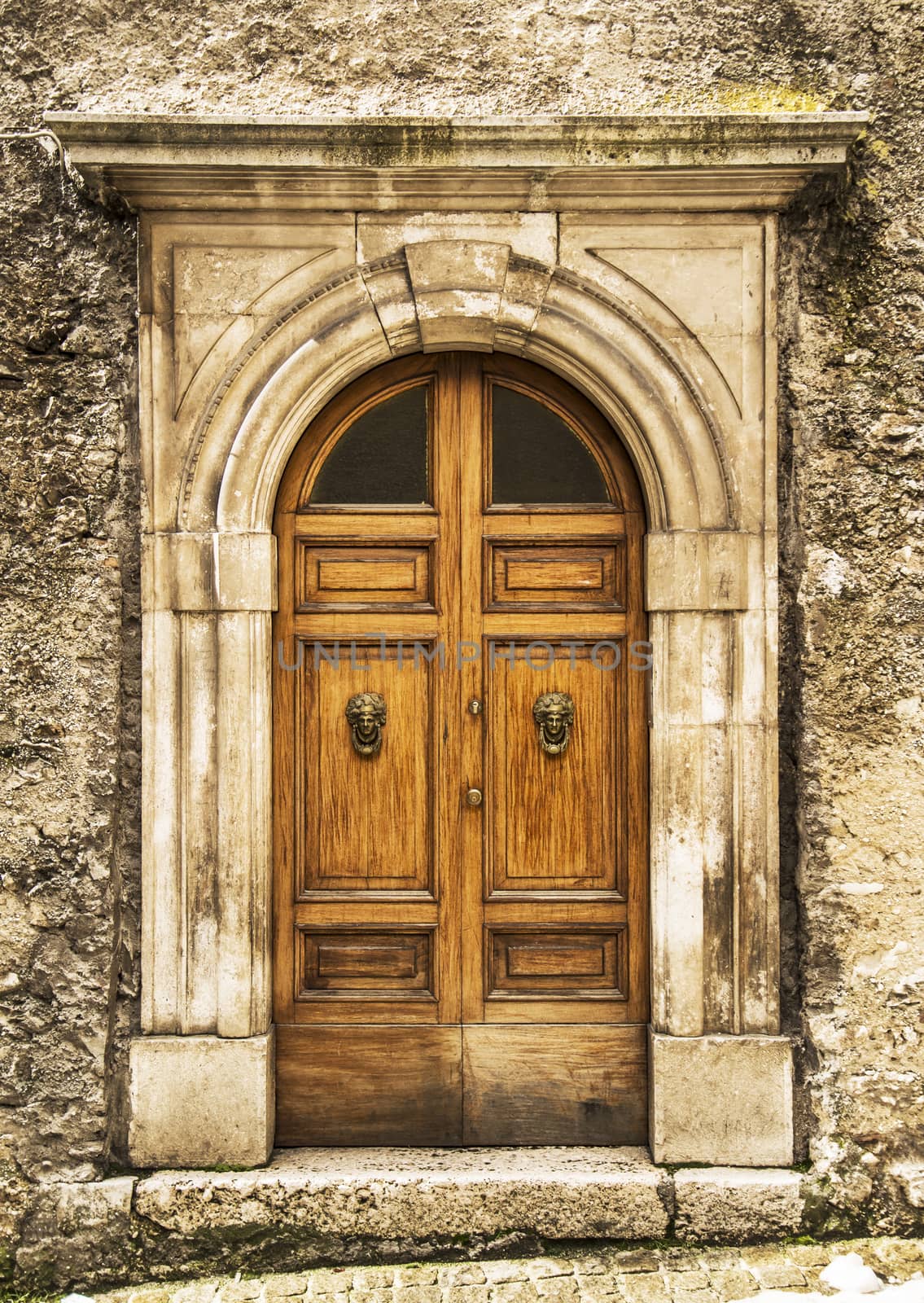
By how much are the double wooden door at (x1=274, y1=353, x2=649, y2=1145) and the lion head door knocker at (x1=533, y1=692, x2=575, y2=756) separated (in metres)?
0.01

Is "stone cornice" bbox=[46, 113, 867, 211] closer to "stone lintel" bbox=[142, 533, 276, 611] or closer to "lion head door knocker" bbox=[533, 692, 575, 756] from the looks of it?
"stone lintel" bbox=[142, 533, 276, 611]

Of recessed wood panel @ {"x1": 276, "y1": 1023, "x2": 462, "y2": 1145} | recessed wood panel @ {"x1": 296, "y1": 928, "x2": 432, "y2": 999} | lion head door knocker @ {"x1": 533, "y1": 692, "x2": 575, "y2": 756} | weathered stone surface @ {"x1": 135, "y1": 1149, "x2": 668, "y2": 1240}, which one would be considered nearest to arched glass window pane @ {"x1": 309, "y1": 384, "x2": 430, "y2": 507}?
lion head door knocker @ {"x1": 533, "y1": 692, "x2": 575, "y2": 756}

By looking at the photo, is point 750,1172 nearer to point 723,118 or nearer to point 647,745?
point 647,745

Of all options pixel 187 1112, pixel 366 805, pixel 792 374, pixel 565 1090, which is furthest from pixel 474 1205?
pixel 792 374

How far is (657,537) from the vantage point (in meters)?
3.26

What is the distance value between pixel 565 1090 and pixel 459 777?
3.70 ft

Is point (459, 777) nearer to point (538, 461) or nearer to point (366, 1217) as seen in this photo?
point (538, 461)

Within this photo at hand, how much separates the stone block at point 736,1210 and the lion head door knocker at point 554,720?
4.74 ft

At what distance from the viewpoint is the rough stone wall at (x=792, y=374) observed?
3.16m

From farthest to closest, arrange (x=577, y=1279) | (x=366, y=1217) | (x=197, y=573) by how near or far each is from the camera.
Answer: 1. (x=197, y=573)
2. (x=366, y=1217)
3. (x=577, y=1279)

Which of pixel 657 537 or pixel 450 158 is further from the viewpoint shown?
pixel 657 537

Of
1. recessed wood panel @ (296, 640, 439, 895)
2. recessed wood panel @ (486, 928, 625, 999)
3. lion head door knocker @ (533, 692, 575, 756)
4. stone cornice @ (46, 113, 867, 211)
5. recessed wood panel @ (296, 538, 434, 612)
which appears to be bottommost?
recessed wood panel @ (486, 928, 625, 999)

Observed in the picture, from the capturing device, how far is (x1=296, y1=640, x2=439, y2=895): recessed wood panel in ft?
11.0

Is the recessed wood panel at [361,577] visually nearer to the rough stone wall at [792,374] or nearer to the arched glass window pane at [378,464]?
the arched glass window pane at [378,464]
